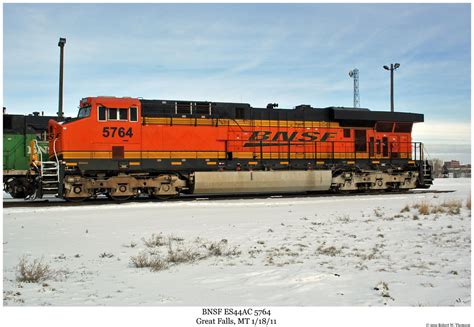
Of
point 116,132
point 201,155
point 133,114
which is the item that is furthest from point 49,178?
point 201,155

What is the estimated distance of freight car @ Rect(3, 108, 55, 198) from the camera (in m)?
15.8

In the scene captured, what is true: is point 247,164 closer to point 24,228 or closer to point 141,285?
point 24,228

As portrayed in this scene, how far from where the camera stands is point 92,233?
9086mm

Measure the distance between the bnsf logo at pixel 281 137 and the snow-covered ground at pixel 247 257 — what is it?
625cm

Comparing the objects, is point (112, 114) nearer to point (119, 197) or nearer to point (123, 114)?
point (123, 114)

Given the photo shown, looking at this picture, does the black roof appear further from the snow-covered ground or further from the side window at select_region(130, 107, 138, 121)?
the snow-covered ground

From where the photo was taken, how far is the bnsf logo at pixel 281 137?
17891 millimetres

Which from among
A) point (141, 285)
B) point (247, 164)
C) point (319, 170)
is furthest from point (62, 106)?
point (141, 285)

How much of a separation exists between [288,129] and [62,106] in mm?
13467

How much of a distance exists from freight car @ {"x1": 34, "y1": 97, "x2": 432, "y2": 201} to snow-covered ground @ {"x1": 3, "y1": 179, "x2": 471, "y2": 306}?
138 inches

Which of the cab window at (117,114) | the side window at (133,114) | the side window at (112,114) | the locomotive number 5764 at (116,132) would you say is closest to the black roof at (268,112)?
the side window at (133,114)

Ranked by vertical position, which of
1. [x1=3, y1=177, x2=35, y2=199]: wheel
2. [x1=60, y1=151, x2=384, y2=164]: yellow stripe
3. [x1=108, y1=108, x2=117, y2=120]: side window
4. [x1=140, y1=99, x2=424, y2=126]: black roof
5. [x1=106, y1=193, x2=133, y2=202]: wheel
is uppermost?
[x1=140, y1=99, x2=424, y2=126]: black roof

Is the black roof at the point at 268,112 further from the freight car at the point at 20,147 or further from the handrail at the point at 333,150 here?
the freight car at the point at 20,147

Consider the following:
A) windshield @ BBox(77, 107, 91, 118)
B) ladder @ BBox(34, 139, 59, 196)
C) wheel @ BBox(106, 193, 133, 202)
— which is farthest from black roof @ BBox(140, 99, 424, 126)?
ladder @ BBox(34, 139, 59, 196)
